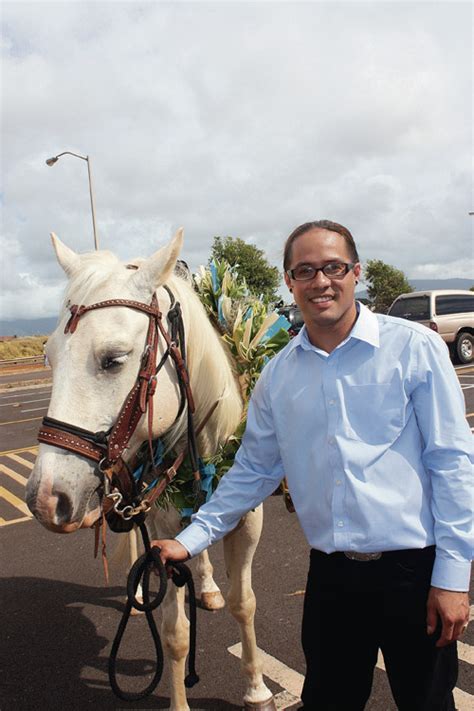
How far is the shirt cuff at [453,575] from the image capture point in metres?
1.64

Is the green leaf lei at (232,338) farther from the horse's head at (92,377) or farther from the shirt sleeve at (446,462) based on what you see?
the shirt sleeve at (446,462)

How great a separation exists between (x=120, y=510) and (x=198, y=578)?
96.2 inches

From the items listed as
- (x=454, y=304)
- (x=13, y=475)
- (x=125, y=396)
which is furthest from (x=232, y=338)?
(x=454, y=304)

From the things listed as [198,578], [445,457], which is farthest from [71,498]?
[198,578]

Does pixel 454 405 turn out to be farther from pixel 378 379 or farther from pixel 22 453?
pixel 22 453

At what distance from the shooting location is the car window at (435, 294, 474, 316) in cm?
1531

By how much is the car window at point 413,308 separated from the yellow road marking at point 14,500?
11.2 metres

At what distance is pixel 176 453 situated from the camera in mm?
2611

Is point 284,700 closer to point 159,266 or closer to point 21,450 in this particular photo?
point 159,266

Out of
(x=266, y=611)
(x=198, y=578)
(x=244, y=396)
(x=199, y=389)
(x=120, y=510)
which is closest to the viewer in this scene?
(x=120, y=510)

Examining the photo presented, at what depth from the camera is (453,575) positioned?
164 cm

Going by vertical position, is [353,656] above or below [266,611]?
above

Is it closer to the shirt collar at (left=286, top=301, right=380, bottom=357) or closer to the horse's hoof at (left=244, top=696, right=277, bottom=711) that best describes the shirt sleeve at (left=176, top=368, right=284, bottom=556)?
the shirt collar at (left=286, top=301, right=380, bottom=357)

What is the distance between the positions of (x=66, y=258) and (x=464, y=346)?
15761 mm
